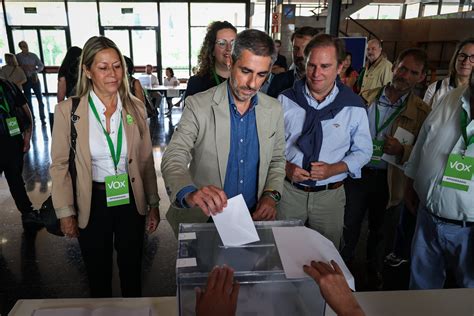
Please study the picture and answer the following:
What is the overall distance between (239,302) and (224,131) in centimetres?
81

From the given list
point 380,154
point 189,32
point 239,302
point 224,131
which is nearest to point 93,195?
point 224,131

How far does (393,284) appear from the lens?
2.63 m

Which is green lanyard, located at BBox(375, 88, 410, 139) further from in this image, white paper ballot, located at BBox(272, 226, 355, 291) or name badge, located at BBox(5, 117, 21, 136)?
name badge, located at BBox(5, 117, 21, 136)

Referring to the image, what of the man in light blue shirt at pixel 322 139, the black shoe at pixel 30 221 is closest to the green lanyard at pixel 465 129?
the man in light blue shirt at pixel 322 139

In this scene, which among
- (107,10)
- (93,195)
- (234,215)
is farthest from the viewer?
(107,10)

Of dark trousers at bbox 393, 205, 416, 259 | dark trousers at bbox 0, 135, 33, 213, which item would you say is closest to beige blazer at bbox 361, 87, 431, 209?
dark trousers at bbox 393, 205, 416, 259

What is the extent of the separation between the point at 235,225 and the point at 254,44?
2.38 ft

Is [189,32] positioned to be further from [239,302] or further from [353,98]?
[239,302]

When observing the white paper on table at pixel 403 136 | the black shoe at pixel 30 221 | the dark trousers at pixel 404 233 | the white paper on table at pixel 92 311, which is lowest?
the black shoe at pixel 30 221

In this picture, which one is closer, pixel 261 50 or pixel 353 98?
pixel 261 50

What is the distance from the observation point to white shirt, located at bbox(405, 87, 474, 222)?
1.68 meters

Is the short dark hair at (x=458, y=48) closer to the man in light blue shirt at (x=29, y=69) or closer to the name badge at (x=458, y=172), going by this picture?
the name badge at (x=458, y=172)

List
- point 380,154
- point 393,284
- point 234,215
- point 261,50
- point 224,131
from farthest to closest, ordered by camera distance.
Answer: point 393,284 < point 380,154 < point 224,131 < point 261,50 < point 234,215

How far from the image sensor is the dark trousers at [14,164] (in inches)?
120
